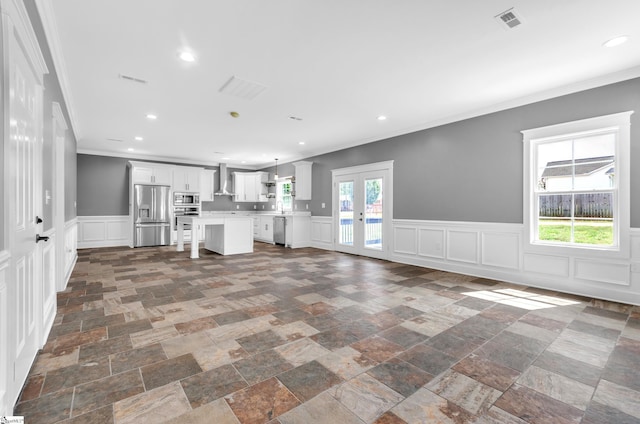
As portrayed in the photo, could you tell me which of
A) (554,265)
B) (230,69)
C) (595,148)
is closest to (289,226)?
(230,69)

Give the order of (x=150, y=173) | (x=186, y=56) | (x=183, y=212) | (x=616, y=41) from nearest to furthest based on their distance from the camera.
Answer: (x=616, y=41), (x=186, y=56), (x=150, y=173), (x=183, y=212)

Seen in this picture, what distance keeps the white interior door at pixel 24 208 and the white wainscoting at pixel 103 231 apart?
6.51 metres

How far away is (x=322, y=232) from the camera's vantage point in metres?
8.02

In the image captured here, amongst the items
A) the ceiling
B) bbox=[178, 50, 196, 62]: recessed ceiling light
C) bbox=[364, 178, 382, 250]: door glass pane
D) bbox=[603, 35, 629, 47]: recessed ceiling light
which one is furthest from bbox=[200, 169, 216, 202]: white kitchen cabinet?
bbox=[603, 35, 629, 47]: recessed ceiling light

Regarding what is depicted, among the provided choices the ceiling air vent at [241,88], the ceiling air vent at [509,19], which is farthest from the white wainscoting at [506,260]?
the ceiling air vent at [241,88]

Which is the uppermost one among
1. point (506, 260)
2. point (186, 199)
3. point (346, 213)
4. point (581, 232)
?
point (186, 199)

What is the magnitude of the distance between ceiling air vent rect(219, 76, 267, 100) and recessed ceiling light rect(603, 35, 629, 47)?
3.60 meters

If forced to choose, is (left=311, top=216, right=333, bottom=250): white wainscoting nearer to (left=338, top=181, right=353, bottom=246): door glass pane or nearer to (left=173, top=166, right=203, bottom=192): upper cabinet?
(left=338, top=181, right=353, bottom=246): door glass pane

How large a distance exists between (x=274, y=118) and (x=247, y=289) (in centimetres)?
292

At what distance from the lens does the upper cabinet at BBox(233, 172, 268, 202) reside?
1025 cm

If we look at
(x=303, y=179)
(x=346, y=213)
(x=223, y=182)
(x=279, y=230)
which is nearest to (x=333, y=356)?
(x=346, y=213)

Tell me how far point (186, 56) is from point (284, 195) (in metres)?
6.72

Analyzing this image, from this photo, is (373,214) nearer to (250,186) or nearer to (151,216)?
(250,186)

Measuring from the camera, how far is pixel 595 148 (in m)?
3.85
